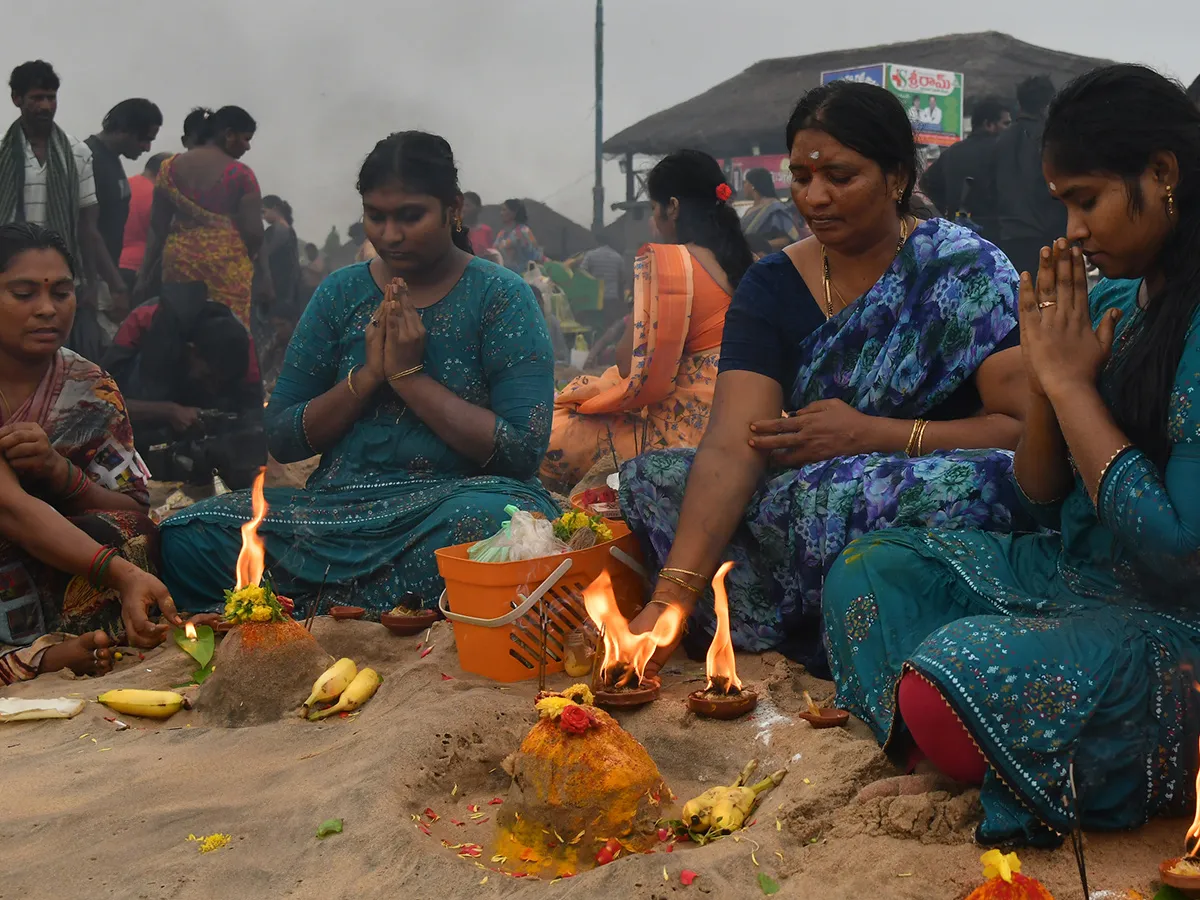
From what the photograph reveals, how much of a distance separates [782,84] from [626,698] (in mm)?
23659

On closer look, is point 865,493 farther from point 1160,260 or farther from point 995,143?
point 995,143

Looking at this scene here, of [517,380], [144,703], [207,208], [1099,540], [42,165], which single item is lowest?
[144,703]

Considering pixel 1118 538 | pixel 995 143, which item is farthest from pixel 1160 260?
pixel 995 143

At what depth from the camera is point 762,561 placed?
4137 mm

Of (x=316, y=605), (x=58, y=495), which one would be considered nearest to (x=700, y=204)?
(x=316, y=605)

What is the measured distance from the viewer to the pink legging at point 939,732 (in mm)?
2660

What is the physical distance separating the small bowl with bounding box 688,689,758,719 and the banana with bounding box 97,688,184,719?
1.77 meters

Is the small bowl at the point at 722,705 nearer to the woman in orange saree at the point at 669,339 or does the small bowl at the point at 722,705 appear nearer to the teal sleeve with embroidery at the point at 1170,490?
the teal sleeve with embroidery at the point at 1170,490

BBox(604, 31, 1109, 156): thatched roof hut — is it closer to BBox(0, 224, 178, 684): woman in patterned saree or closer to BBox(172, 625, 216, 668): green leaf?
BBox(0, 224, 178, 684): woman in patterned saree

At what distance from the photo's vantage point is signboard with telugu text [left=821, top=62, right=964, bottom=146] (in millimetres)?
16641

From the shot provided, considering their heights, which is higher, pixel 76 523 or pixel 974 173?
pixel 974 173

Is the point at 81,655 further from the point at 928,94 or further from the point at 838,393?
the point at 928,94

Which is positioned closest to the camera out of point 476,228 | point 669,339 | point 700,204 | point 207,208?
point 669,339

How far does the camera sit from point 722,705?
351 centimetres
